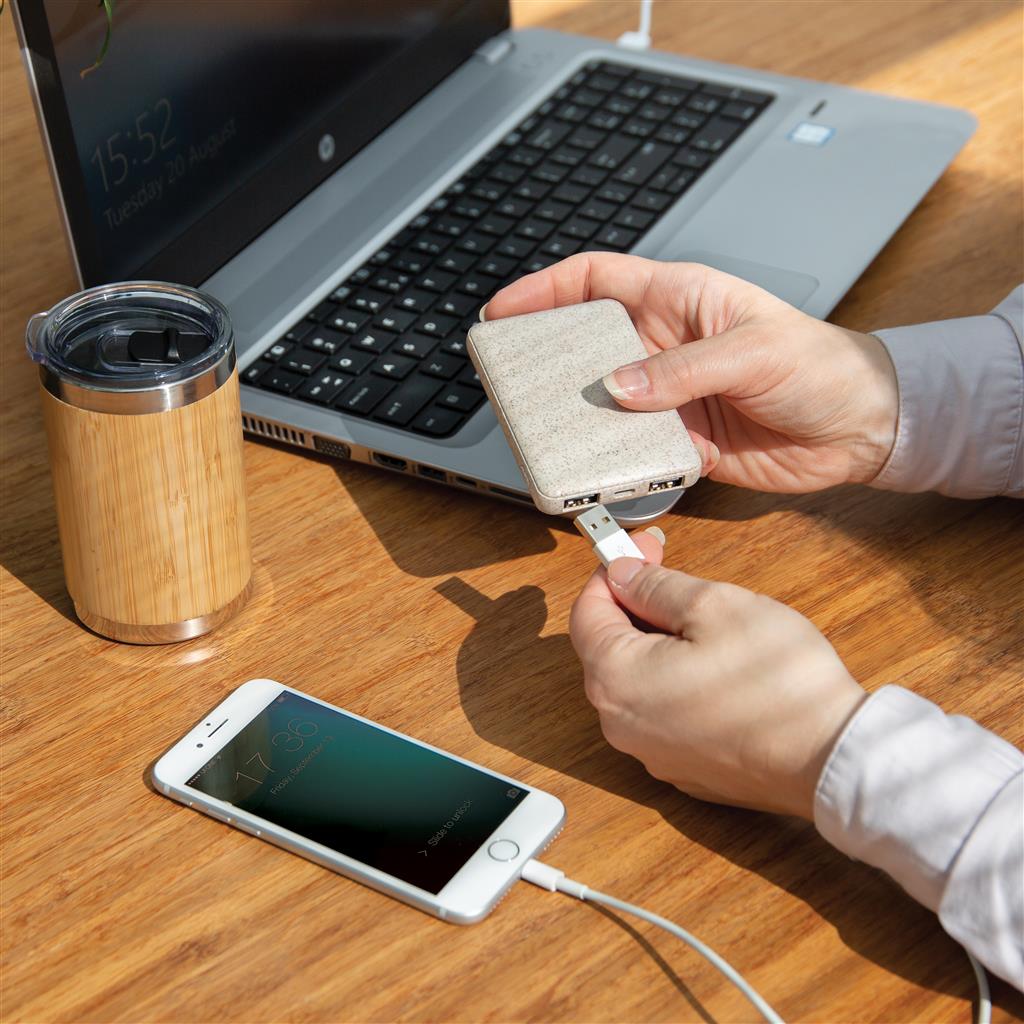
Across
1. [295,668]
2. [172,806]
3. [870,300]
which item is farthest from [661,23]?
[172,806]

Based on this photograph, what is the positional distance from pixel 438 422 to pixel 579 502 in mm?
182

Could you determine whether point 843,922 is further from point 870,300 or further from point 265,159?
point 265,159

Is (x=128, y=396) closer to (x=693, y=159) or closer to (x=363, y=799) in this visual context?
(x=363, y=799)

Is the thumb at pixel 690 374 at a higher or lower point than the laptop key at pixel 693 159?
higher

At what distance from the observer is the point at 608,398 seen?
78cm

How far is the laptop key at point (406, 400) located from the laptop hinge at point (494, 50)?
1.60 ft

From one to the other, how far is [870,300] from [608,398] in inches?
14.6

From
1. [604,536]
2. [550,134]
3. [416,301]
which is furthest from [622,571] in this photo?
[550,134]

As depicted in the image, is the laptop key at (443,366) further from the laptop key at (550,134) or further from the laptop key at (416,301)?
the laptop key at (550,134)

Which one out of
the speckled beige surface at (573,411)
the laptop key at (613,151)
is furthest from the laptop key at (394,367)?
the laptop key at (613,151)

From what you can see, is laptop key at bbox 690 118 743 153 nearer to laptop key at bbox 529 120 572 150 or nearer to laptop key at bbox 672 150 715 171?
laptop key at bbox 672 150 715 171

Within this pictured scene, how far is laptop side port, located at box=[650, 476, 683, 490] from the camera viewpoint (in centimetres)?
74

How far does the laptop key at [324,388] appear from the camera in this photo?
0.91 metres

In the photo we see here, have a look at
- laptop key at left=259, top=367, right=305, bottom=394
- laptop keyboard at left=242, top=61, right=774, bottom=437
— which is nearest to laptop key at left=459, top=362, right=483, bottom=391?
laptop keyboard at left=242, top=61, right=774, bottom=437
